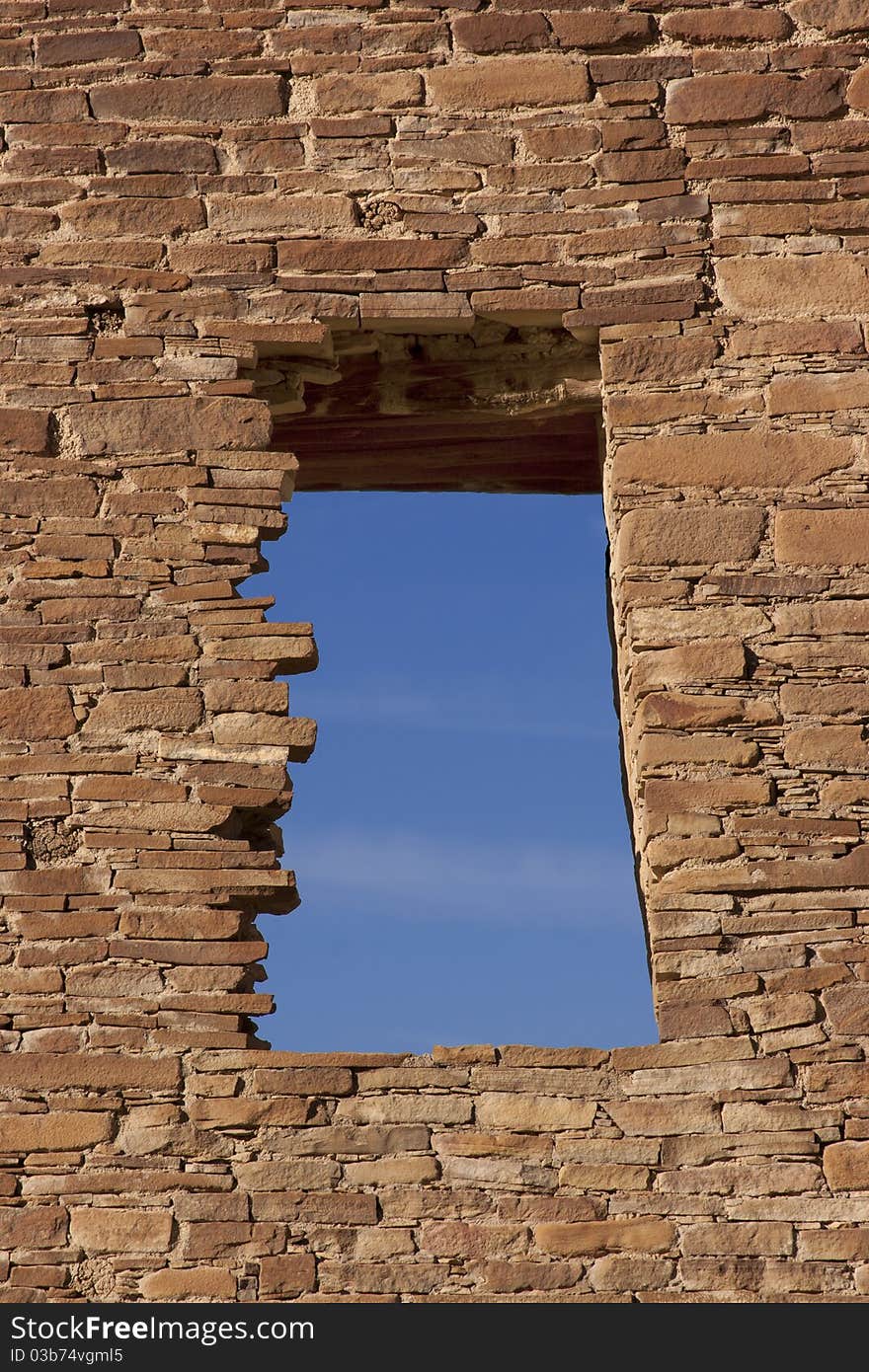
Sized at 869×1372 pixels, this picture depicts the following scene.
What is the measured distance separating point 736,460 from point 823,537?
1.24 ft

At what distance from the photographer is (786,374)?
654 cm

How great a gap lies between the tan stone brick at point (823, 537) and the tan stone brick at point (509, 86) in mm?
1688

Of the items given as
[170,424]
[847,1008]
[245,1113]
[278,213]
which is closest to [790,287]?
[278,213]

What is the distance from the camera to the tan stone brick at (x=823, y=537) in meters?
6.34

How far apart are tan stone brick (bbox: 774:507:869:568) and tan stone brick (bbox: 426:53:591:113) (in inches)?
66.4

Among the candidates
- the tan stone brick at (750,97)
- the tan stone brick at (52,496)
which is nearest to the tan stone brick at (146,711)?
the tan stone brick at (52,496)

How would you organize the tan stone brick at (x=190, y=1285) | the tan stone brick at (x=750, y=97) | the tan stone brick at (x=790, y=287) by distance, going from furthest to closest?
the tan stone brick at (x=750, y=97) < the tan stone brick at (x=790, y=287) < the tan stone brick at (x=190, y=1285)

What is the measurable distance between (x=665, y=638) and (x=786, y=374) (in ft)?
3.33

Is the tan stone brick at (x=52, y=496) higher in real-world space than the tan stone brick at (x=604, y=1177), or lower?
higher

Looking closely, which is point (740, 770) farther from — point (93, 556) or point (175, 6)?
point (175, 6)

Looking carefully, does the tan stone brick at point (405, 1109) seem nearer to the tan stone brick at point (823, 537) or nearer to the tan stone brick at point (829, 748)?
the tan stone brick at point (829, 748)

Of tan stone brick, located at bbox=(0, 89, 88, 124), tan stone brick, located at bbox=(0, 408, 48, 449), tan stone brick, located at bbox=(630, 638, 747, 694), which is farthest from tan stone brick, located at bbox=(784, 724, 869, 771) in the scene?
tan stone brick, located at bbox=(0, 89, 88, 124)

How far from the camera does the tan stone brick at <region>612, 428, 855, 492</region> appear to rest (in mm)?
6422

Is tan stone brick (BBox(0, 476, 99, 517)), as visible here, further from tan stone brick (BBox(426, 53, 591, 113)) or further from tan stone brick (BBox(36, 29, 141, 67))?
tan stone brick (BBox(426, 53, 591, 113))
